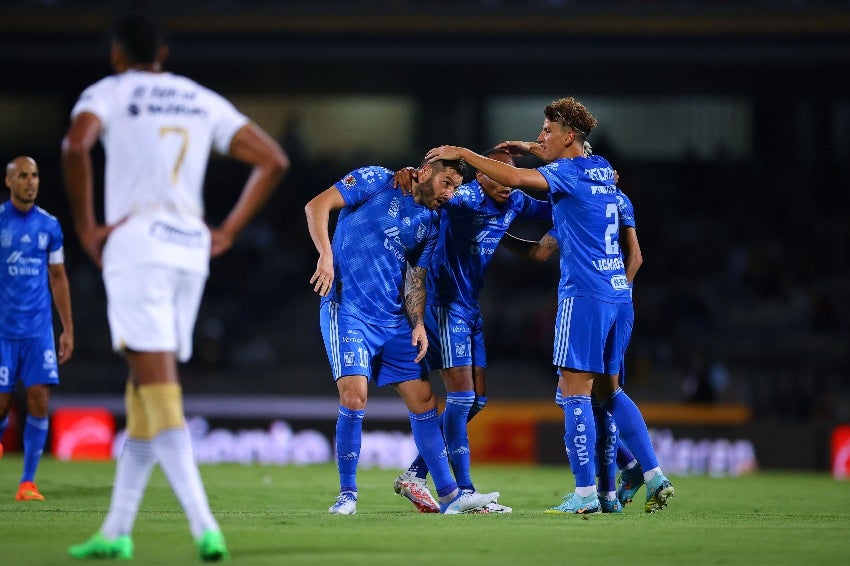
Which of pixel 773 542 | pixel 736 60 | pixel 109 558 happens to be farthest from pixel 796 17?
pixel 109 558

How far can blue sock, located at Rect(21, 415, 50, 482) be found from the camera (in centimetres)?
1016

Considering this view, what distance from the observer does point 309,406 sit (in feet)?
60.9

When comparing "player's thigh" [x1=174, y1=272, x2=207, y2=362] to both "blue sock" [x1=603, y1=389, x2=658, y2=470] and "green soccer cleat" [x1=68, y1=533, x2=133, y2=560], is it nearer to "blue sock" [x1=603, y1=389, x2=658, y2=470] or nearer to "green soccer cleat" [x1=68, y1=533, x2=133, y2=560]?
"green soccer cleat" [x1=68, y1=533, x2=133, y2=560]

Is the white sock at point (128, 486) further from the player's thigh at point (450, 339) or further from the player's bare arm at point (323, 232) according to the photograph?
the player's thigh at point (450, 339)

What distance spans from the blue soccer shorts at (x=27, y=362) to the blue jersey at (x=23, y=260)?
0.07m

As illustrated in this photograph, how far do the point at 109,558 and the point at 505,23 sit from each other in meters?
22.1

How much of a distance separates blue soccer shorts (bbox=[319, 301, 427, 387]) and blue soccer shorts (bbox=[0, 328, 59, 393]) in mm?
3062

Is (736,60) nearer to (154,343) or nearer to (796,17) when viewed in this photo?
(796,17)

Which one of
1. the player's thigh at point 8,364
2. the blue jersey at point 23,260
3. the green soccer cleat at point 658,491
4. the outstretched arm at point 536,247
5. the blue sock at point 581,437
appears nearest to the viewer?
the blue sock at point 581,437

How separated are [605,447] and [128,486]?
398 centimetres

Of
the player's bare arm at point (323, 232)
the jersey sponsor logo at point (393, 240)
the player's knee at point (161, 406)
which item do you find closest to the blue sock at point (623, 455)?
the jersey sponsor logo at point (393, 240)

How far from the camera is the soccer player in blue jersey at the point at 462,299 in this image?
29.6 feet

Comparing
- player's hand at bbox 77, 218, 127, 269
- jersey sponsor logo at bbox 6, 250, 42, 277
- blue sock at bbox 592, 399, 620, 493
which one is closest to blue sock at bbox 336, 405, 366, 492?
blue sock at bbox 592, 399, 620, 493

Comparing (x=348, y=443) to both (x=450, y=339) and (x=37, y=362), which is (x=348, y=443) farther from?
(x=37, y=362)
